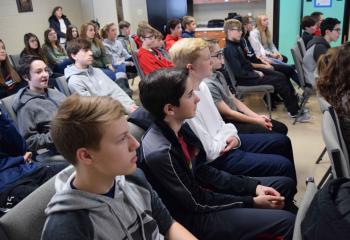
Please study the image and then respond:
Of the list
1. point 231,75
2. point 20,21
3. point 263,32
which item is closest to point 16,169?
point 231,75

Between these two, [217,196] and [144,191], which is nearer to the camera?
[144,191]

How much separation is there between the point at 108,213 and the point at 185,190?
0.48 m

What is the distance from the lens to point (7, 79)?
3.67 m

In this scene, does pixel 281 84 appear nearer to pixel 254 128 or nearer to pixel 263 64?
pixel 263 64

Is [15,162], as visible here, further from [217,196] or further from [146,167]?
[217,196]

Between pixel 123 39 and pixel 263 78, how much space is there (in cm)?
263

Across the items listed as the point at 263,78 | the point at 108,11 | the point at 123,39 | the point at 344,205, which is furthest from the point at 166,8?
the point at 344,205

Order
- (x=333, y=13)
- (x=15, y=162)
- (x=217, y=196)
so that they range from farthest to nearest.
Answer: (x=333, y=13), (x=15, y=162), (x=217, y=196)

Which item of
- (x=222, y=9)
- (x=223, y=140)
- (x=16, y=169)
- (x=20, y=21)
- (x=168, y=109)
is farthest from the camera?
(x=222, y=9)

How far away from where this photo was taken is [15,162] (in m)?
1.90

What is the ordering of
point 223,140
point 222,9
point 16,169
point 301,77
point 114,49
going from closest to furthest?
point 16,169, point 223,140, point 301,77, point 114,49, point 222,9

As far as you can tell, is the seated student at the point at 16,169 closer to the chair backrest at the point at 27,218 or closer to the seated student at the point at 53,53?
the chair backrest at the point at 27,218

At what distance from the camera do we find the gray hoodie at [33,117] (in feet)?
6.99

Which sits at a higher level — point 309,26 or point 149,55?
point 309,26
